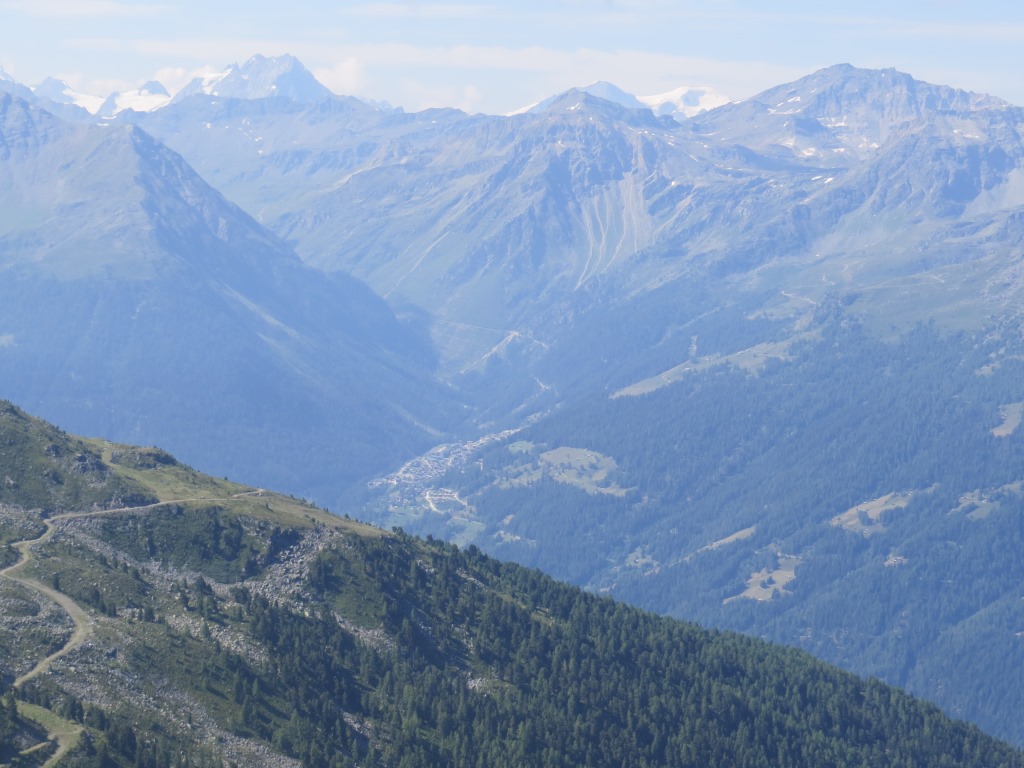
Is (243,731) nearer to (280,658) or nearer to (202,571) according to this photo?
(280,658)

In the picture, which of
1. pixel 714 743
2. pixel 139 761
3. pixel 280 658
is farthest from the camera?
pixel 714 743

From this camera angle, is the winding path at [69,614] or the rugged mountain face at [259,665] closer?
the winding path at [69,614]

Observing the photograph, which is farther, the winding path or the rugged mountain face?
the rugged mountain face

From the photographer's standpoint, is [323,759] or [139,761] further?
[323,759]

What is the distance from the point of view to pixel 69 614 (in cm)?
16300

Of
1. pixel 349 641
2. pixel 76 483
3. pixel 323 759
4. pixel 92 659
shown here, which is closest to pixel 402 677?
pixel 349 641

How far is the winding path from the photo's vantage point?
13525 centimetres

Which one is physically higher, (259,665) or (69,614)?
(259,665)

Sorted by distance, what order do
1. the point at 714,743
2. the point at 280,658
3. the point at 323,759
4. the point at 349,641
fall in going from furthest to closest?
the point at 714,743, the point at 349,641, the point at 280,658, the point at 323,759

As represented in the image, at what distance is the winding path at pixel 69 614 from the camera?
444 feet

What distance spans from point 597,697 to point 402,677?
3072 centimetres

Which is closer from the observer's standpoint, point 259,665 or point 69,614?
point 69,614

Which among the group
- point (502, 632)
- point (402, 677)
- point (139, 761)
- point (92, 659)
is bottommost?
point (139, 761)

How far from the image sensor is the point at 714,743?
193750 millimetres
